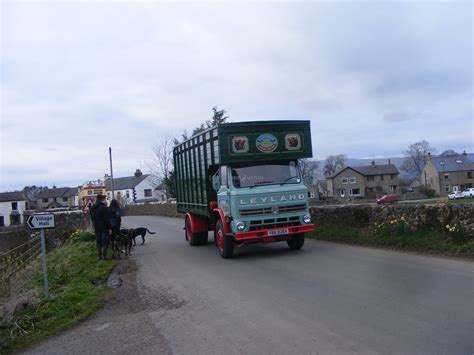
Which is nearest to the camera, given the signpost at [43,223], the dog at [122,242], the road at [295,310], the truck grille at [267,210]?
the road at [295,310]

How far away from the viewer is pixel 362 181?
3986 inches

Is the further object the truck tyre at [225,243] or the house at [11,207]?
the house at [11,207]

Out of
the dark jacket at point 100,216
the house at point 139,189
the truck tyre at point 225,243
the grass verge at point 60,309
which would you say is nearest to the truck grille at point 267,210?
the truck tyre at point 225,243

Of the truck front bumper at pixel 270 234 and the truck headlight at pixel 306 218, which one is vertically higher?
the truck headlight at pixel 306 218

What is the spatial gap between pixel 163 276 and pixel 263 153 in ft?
13.4

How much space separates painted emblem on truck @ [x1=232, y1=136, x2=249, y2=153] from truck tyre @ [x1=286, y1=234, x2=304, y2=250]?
8.67 ft

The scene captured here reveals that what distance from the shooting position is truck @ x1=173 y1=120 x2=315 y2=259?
12.0 meters

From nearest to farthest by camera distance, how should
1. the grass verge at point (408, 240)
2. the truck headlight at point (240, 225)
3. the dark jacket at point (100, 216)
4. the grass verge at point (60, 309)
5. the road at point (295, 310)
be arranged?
the road at point (295, 310) < the grass verge at point (60, 309) < the grass verge at point (408, 240) < the truck headlight at point (240, 225) < the dark jacket at point (100, 216)

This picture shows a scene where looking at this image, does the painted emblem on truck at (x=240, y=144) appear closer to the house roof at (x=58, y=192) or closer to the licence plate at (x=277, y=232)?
the licence plate at (x=277, y=232)

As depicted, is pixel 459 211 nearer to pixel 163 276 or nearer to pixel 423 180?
pixel 163 276

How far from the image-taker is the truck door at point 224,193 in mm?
12312

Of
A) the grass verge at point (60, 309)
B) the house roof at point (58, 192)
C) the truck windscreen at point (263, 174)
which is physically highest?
the house roof at point (58, 192)

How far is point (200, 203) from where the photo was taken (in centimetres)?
1519

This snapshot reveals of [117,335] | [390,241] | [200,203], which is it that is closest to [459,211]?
[390,241]
